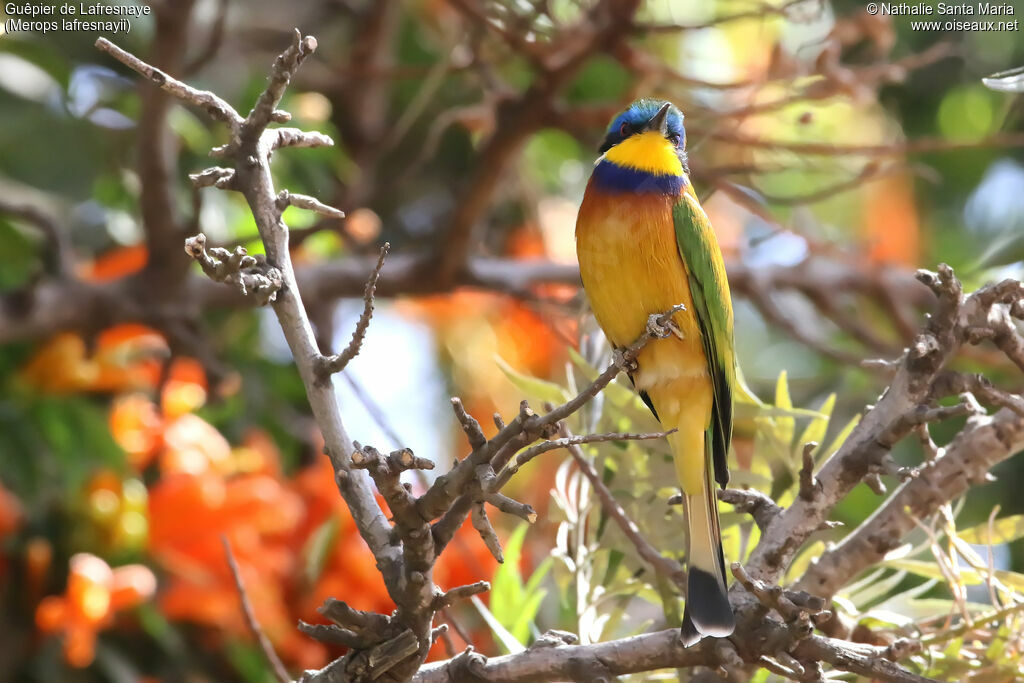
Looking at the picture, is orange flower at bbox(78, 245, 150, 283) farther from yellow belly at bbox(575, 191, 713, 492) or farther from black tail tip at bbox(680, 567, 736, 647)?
black tail tip at bbox(680, 567, 736, 647)

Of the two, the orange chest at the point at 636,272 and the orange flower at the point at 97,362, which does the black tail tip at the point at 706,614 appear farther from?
the orange flower at the point at 97,362

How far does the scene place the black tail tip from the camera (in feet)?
4.76

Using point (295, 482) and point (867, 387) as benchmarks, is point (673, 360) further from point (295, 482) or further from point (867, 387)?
point (867, 387)

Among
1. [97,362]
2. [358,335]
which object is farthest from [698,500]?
[97,362]

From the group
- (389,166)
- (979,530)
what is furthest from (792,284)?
(979,530)

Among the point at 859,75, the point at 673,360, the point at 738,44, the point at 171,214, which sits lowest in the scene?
the point at 673,360

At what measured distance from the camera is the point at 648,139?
2486 millimetres

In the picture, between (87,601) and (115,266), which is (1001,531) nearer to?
(87,601)

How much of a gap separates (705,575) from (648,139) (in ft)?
3.58

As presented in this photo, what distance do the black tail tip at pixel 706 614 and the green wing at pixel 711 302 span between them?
47 cm

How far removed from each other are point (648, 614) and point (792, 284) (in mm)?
1229

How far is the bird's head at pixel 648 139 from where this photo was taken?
2387 millimetres

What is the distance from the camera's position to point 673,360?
2.18 metres

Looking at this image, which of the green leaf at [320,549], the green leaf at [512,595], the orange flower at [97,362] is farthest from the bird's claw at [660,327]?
the orange flower at [97,362]
